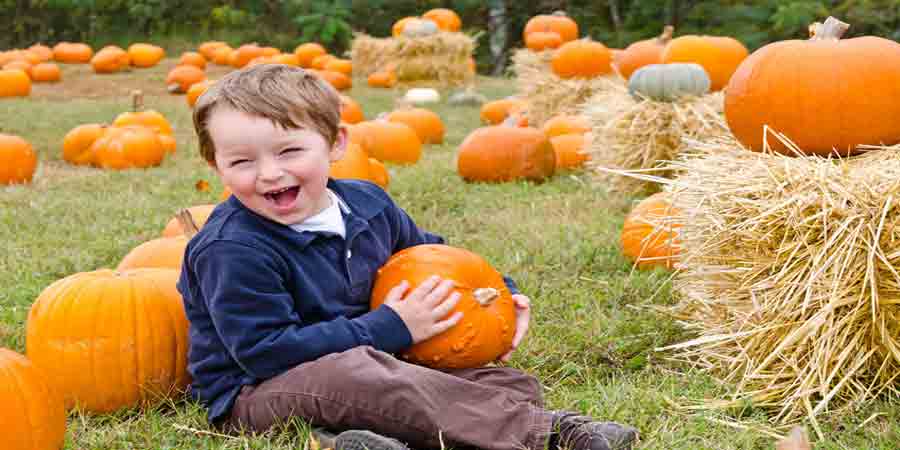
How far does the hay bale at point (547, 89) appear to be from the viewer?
9.19 meters

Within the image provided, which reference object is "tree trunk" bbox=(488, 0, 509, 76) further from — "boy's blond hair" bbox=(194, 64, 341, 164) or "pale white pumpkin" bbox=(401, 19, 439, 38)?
"boy's blond hair" bbox=(194, 64, 341, 164)

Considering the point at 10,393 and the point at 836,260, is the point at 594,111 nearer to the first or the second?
the point at 836,260

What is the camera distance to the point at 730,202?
311 cm

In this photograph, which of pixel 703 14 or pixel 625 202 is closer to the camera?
pixel 625 202

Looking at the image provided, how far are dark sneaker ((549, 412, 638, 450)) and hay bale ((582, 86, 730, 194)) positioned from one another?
11.7 feet

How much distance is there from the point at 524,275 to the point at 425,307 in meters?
1.64

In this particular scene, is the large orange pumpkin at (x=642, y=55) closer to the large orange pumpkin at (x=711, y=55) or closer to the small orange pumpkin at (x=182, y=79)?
the large orange pumpkin at (x=711, y=55)

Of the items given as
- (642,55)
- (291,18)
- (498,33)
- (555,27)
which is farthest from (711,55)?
(291,18)

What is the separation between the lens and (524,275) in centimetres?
430

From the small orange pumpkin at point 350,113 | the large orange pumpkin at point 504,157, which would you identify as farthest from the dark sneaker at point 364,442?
the small orange pumpkin at point 350,113

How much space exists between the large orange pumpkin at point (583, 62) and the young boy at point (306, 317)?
663cm

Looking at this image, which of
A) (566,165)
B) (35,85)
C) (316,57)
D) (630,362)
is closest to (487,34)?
(316,57)

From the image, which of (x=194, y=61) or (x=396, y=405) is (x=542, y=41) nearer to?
(x=194, y=61)

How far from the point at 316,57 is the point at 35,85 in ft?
12.8
